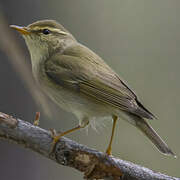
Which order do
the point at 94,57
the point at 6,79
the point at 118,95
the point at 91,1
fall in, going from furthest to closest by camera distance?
the point at 91,1 → the point at 6,79 → the point at 94,57 → the point at 118,95

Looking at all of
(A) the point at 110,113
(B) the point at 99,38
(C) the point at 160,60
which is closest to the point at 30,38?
(A) the point at 110,113

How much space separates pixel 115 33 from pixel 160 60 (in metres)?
1.24

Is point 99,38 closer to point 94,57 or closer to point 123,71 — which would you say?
point 123,71

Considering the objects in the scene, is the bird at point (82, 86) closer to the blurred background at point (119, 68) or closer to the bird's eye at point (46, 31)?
the bird's eye at point (46, 31)

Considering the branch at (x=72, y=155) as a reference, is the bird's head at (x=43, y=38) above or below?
above

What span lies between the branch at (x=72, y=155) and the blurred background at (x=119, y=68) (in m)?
1.35

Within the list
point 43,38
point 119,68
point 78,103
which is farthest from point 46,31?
point 119,68

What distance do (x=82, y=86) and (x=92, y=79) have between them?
0.50 ft

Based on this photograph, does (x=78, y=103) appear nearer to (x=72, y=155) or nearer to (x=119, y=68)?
(x=72, y=155)

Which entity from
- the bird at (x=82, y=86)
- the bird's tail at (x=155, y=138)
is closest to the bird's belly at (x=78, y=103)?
the bird at (x=82, y=86)

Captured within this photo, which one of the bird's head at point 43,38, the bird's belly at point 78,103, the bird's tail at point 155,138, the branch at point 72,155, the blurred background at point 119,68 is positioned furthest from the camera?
the blurred background at point 119,68

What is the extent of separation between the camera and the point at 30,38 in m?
4.61

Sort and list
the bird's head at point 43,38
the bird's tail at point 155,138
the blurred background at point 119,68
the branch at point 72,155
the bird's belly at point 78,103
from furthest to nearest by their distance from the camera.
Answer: the blurred background at point 119,68
the bird's head at point 43,38
the bird's belly at point 78,103
the bird's tail at point 155,138
the branch at point 72,155

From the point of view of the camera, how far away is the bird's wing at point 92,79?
4008 millimetres
